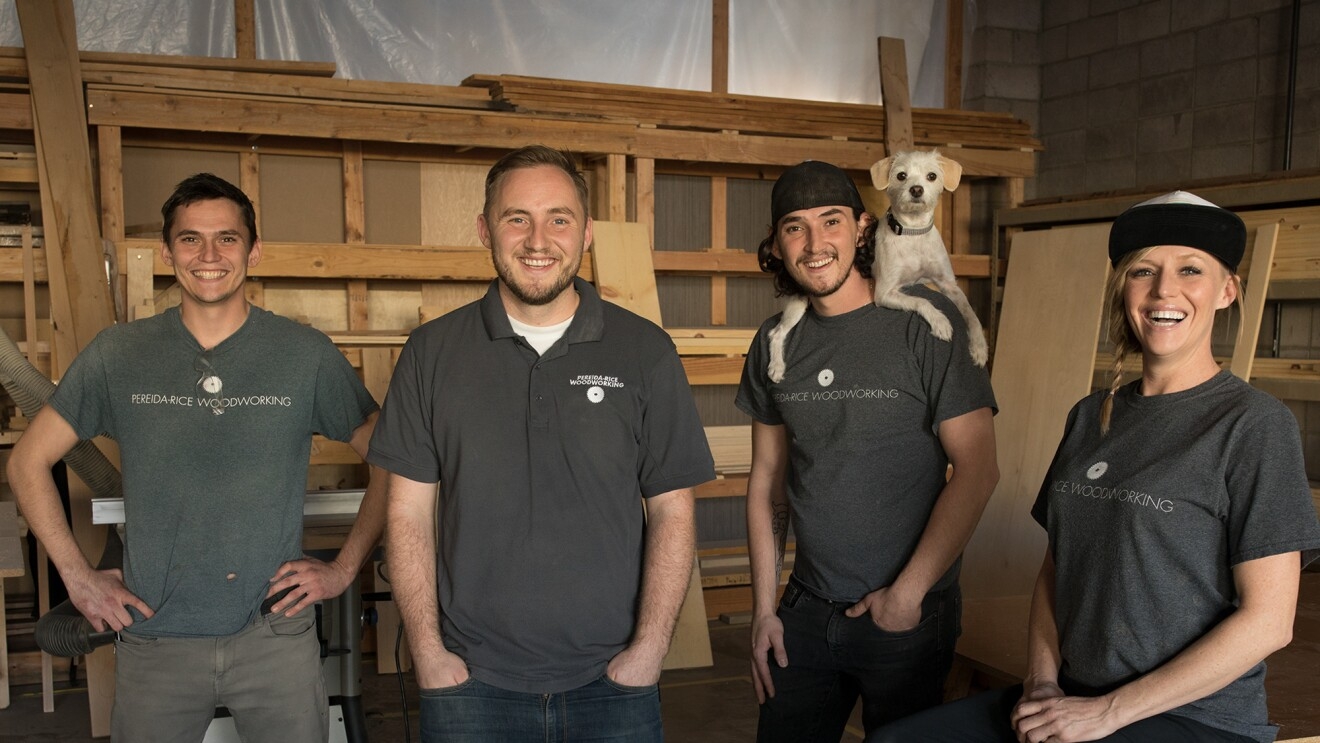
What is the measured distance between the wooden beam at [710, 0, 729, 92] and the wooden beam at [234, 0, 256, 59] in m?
2.58

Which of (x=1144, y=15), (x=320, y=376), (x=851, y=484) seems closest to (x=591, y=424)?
(x=851, y=484)

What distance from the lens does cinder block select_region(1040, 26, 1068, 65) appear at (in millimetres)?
7723

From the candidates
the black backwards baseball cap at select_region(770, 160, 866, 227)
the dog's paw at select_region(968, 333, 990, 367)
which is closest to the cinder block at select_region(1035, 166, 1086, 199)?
the dog's paw at select_region(968, 333, 990, 367)

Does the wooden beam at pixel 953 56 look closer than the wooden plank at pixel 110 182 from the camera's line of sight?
No

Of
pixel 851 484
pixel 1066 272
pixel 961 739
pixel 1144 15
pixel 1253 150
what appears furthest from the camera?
pixel 1144 15

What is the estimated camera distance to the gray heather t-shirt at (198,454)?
2.57 meters

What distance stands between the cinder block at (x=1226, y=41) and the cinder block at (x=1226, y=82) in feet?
0.13

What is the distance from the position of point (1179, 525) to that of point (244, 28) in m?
5.18

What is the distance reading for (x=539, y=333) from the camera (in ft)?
7.27

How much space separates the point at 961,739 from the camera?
7.27ft

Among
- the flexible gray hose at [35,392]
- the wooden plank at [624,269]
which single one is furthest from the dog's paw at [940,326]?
the wooden plank at [624,269]

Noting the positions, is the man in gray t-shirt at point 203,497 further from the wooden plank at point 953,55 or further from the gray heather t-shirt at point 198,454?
the wooden plank at point 953,55

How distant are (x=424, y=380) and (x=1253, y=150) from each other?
607 centimetres

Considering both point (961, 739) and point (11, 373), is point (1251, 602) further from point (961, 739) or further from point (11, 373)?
point (11, 373)
